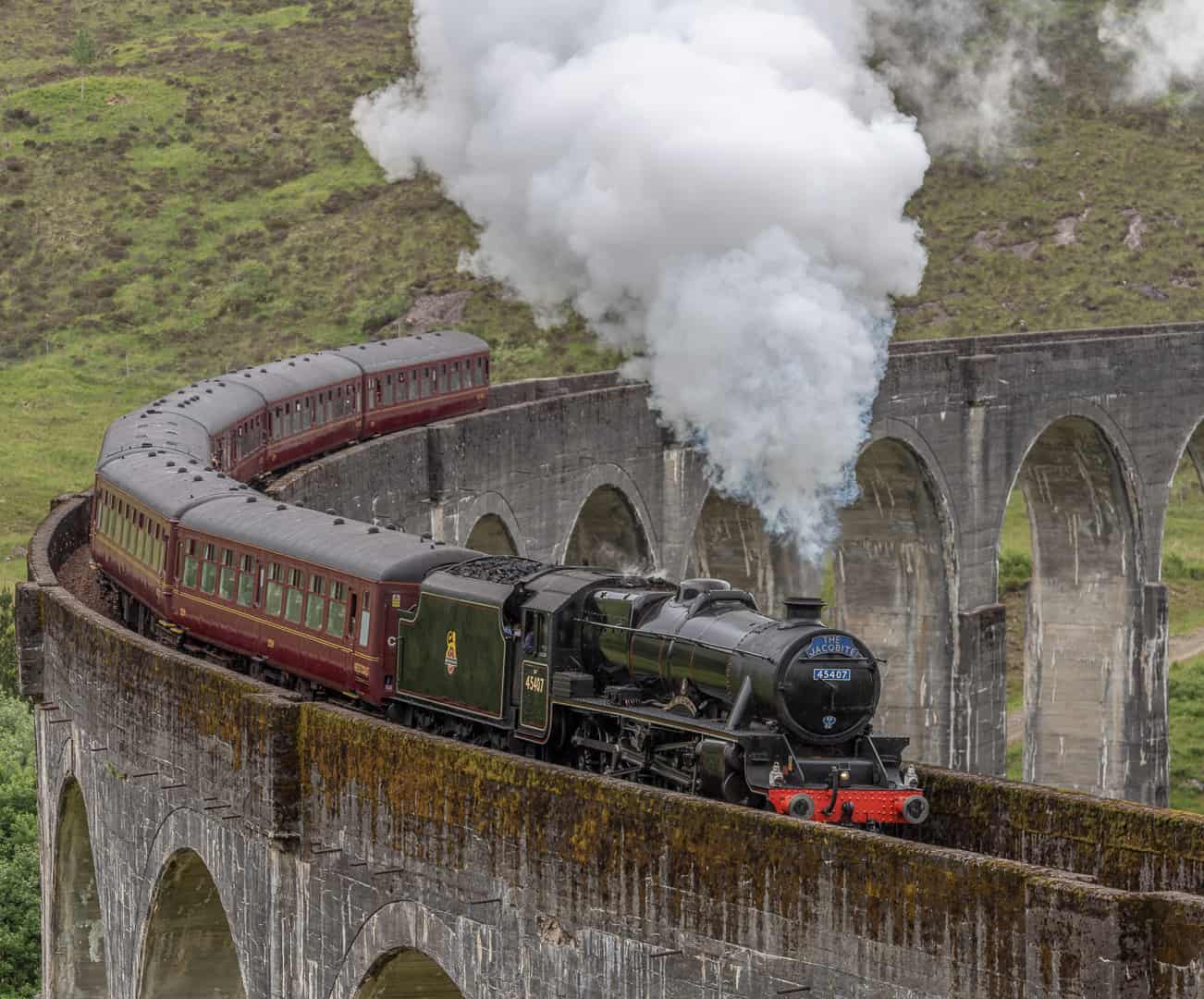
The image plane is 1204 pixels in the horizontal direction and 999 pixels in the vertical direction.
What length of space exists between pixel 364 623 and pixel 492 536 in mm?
14378

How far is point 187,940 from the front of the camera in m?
20.9

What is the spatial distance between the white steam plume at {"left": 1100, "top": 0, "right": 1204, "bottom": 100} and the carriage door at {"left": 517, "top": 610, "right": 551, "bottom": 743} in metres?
71.1

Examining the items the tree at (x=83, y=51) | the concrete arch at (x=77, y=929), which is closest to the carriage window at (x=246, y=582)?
the concrete arch at (x=77, y=929)

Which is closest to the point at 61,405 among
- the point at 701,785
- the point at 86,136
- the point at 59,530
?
the point at 86,136

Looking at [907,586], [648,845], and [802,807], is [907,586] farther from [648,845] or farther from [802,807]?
[648,845]

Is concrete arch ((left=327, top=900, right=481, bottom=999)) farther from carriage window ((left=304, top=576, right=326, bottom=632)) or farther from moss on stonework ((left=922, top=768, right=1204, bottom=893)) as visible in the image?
carriage window ((left=304, top=576, right=326, bottom=632))

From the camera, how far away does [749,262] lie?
37.3m

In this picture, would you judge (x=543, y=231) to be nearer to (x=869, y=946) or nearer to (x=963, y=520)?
(x=963, y=520)

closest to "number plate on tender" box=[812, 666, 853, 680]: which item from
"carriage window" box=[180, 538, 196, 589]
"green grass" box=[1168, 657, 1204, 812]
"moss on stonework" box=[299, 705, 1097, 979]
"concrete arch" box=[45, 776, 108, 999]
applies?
"moss on stonework" box=[299, 705, 1097, 979]

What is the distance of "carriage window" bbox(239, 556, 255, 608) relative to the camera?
22922 millimetres

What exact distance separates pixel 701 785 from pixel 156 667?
5624 millimetres

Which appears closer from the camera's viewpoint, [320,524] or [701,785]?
[701,785]

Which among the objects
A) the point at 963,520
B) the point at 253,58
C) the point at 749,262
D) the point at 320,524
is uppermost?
the point at 253,58

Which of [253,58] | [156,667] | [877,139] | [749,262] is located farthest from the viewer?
[253,58]
